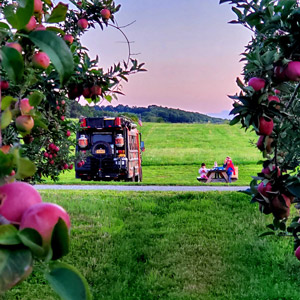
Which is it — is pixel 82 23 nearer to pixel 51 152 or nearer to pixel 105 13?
pixel 105 13

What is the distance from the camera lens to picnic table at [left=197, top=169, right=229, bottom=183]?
12.5 meters

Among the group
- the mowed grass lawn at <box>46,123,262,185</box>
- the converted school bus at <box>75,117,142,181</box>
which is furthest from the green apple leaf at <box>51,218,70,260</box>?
the mowed grass lawn at <box>46,123,262,185</box>

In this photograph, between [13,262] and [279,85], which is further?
[279,85]

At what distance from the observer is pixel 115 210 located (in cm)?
646

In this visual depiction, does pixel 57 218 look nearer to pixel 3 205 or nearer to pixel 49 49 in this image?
pixel 3 205

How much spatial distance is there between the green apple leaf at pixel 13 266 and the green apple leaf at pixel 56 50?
0.22 metres

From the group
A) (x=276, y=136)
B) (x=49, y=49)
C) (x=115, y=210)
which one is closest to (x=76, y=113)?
(x=115, y=210)

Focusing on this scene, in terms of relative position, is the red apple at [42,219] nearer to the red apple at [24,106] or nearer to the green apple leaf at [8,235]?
the green apple leaf at [8,235]

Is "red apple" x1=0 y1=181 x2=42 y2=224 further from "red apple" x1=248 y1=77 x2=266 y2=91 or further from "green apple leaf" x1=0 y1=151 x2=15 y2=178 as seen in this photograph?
"red apple" x1=248 y1=77 x2=266 y2=91

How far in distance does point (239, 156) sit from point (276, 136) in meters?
18.0

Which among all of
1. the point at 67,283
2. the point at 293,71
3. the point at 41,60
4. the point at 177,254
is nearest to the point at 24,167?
the point at 67,283

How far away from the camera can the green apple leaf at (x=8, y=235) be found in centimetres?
32

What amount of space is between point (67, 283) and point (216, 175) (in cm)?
1305

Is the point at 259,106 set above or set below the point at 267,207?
above
